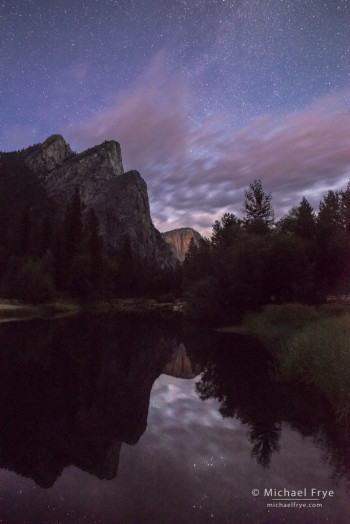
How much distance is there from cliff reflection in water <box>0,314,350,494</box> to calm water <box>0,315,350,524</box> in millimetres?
44

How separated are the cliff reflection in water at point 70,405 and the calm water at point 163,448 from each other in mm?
45

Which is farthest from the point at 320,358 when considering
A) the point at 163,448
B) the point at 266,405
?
the point at 163,448

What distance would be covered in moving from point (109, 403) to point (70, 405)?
3.73 ft

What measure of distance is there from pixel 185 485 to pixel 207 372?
32.5 feet

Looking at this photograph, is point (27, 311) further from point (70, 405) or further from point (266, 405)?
point (266, 405)

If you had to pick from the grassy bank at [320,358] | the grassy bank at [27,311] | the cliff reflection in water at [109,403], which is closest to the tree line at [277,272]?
the grassy bank at [320,358]

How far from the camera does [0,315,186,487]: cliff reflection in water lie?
692cm

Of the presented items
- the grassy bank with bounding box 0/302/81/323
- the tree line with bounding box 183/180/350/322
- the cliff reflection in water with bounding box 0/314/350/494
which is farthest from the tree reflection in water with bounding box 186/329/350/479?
the grassy bank with bounding box 0/302/81/323

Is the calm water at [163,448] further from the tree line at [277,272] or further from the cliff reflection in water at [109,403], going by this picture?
the tree line at [277,272]

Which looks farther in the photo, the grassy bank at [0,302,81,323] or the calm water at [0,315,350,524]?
the grassy bank at [0,302,81,323]

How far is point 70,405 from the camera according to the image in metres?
10.1

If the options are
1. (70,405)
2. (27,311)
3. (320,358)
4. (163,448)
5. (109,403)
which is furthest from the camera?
(27,311)

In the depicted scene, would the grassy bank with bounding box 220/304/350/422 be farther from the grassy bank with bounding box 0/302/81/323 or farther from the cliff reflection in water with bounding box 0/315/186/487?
the grassy bank with bounding box 0/302/81/323

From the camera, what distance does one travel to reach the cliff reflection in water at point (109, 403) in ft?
23.2
